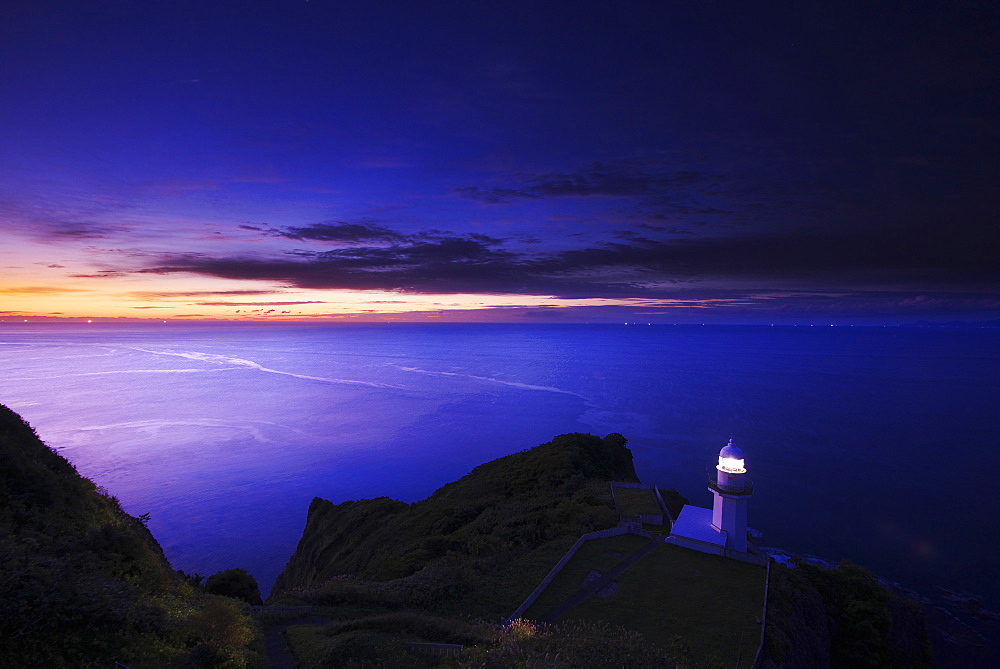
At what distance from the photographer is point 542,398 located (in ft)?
312

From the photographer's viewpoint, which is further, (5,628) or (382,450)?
(382,450)

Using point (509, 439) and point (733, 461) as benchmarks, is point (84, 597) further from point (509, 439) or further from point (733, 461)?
point (509, 439)

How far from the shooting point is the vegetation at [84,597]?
7812 mm

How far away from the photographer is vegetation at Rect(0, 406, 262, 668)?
7.81 m

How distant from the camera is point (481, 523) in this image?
2703 centimetres

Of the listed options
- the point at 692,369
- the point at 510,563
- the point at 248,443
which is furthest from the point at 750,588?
the point at 692,369

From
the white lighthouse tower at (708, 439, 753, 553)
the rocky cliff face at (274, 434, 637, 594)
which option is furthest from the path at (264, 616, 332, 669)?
the white lighthouse tower at (708, 439, 753, 553)

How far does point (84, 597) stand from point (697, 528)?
22.5 m

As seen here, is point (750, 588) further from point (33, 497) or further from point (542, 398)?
point (542, 398)

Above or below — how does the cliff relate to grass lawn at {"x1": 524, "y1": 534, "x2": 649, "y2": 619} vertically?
below

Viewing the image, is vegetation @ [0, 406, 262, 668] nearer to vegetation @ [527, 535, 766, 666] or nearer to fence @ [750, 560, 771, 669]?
vegetation @ [527, 535, 766, 666]

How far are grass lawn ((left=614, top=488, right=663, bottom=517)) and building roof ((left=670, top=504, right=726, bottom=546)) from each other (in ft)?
7.40

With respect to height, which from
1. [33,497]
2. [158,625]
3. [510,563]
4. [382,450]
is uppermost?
[33,497]

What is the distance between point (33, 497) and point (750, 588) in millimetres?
25046
